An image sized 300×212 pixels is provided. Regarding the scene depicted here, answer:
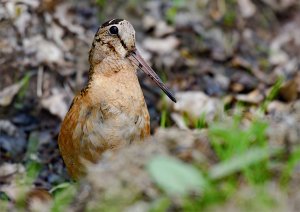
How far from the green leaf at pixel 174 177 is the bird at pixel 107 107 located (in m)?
1.79

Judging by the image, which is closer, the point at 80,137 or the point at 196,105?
the point at 80,137

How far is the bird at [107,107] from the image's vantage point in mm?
4609

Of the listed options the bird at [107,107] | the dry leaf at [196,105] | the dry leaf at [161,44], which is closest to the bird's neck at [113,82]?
the bird at [107,107]

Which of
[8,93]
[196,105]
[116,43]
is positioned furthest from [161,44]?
[116,43]

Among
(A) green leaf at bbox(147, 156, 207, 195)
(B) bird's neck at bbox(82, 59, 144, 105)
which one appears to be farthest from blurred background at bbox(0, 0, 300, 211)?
(B) bird's neck at bbox(82, 59, 144, 105)

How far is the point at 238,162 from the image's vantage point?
282 cm

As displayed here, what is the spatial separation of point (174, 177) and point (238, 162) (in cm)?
26

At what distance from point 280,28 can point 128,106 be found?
375cm

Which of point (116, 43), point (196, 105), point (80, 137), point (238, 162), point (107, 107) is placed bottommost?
point (196, 105)

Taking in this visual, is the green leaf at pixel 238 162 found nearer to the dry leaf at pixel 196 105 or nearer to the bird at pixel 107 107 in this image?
the bird at pixel 107 107

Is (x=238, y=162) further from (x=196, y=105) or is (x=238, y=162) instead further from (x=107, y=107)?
(x=196, y=105)

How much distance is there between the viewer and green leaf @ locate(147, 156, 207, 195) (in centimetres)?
277

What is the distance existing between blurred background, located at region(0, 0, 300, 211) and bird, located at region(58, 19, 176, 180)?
355 millimetres

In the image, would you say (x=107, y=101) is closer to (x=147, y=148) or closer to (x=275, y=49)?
(x=147, y=148)
